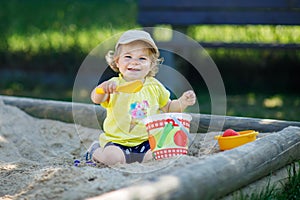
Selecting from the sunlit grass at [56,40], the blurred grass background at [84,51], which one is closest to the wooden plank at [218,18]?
the blurred grass background at [84,51]

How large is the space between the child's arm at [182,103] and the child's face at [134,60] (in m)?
0.21

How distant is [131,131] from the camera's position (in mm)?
2975

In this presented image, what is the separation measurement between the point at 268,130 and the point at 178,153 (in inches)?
32.1

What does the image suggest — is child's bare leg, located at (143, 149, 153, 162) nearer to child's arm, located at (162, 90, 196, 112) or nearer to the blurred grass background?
child's arm, located at (162, 90, 196, 112)

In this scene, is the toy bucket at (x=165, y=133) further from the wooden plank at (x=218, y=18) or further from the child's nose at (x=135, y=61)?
the wooden plank at (x=218, y=18)

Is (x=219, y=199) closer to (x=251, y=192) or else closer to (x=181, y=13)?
(x=251, y=192)

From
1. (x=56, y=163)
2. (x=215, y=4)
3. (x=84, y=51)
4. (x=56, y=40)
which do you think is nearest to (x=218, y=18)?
(x=215, y=4)

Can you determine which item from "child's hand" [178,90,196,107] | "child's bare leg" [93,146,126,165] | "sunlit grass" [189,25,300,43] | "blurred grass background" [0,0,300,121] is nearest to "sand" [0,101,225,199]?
"child's bare leg" [93,146,126,165]

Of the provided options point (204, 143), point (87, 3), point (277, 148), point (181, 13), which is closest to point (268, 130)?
point (204, 143)

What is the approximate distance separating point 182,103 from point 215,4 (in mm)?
3128

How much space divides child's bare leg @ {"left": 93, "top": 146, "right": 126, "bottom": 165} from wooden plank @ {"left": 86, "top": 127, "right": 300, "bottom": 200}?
1.96 feet

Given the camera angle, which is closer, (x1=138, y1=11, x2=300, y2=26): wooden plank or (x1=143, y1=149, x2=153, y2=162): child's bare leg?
(x1=143, y1=149, x2=153, y2=162): child's bare leg

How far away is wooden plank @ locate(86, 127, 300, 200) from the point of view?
191cm

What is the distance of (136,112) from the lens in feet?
9.77
